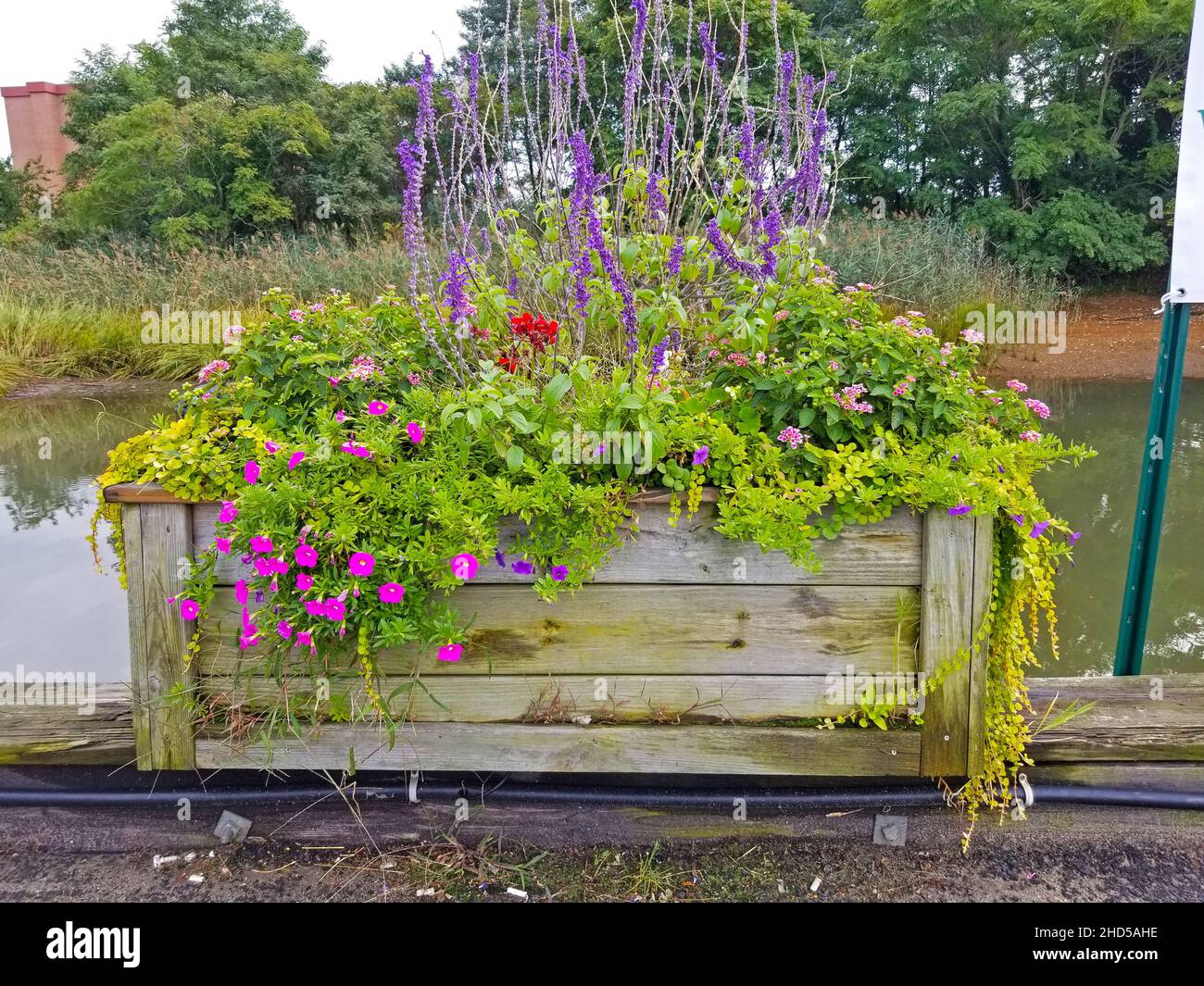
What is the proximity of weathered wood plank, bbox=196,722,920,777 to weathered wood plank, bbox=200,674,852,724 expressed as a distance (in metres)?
0.03

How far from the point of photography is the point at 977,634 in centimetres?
160

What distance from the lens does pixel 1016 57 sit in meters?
14.9

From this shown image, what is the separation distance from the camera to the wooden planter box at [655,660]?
5.24 feet

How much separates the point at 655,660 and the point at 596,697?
0.14m

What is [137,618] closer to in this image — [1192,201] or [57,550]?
[57,550]

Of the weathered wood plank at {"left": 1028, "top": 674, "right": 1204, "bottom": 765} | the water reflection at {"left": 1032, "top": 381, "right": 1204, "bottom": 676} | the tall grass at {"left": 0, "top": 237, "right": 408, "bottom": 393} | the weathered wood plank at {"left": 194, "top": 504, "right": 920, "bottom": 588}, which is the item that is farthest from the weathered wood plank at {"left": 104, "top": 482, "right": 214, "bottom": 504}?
the tall grass at {"left": 0, "top": 237, "right": 408, "bottom": 393}

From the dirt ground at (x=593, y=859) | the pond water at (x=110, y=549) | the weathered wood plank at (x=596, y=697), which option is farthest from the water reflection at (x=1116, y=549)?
the weathered wood plank at (x=596, y=697)

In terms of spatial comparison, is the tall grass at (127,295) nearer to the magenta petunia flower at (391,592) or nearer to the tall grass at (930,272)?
the tall grass at (930,272)

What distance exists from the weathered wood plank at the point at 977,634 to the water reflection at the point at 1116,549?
1.19m

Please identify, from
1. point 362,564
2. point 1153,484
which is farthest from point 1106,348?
point 362,564

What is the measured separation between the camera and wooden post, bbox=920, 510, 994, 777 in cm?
157

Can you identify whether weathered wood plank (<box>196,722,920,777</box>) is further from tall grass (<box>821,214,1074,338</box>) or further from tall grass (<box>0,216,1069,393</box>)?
tall grass (<box>821,214,1074,338</box>)
